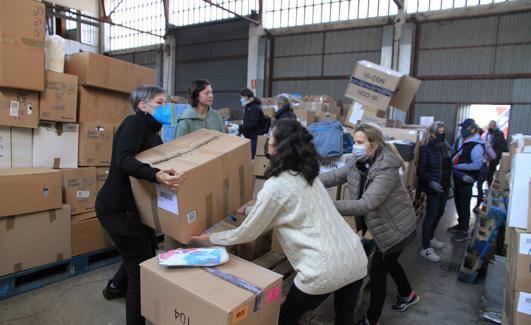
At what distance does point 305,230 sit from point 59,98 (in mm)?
2130

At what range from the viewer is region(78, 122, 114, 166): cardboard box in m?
2.71

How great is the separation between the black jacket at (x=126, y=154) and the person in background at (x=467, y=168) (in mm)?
3400

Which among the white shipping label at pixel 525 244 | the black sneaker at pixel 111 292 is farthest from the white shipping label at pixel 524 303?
the black sneaker at pixel 111 292

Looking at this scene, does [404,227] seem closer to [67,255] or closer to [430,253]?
[430,253]

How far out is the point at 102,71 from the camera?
2742 mm

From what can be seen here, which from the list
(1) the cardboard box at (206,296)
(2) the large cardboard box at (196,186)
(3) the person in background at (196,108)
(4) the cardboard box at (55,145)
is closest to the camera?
(1) the cardboard box at (206,296)

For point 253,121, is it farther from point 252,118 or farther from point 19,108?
point 19,108

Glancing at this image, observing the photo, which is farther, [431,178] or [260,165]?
[260,165]

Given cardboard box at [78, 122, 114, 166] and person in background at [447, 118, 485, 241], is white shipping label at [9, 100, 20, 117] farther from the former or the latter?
person in background at [447, 118, 485, 241]

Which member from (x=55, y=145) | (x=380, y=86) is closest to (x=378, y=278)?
(x=55, y=145)

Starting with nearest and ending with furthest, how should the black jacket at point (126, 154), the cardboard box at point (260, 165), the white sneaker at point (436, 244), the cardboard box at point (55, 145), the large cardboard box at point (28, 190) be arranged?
the black jacket at point (126, 154) → the large cardboard box at point (28, 190) → the cardboard box at point (55, 145) → the cardboard box at point (260, 165) → the white sneaker at point (436, 244)

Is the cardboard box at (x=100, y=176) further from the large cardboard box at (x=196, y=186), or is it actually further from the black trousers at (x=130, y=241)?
the large cardboard box at (x=196, y=186)

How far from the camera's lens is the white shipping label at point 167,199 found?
1.39 m

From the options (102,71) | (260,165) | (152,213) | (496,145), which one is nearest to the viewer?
(152,213)
